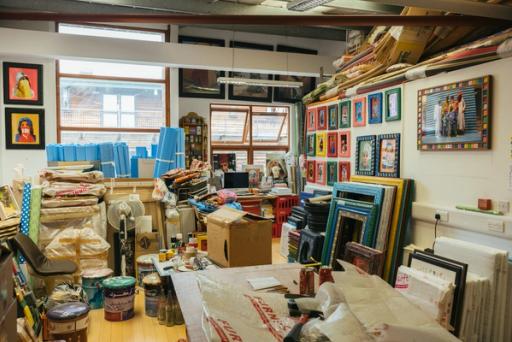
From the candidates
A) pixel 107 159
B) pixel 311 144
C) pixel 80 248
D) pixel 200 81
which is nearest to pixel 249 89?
pixel 200 81

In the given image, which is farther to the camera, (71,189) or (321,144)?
(321,144)

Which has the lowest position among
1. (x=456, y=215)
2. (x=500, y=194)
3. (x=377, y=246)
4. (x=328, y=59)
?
(x=377, y=246)

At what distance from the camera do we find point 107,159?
5320mm

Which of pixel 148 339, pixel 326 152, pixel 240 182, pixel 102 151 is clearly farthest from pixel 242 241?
pixel 240 182

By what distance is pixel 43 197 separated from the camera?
431 cm

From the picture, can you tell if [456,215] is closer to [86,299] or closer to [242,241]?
[242,241]

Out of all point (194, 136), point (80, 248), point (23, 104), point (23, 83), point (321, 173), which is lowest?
point (80, 248)

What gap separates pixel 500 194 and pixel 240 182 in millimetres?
4988

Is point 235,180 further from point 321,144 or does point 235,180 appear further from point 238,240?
point 238,240

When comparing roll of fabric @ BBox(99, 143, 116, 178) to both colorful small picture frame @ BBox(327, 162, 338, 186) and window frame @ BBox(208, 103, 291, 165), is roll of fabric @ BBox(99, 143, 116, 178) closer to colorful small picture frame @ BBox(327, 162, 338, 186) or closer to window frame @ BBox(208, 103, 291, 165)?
colorful small picture frame @ BBox(327, 162, 338, 186)

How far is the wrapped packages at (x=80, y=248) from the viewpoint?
4.08 meters

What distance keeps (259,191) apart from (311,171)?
2.00m

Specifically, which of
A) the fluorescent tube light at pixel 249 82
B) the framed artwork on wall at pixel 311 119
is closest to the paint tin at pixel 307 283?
the framed artwork on wall at pixel 311 119

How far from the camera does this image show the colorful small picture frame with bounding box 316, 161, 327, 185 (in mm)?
5229
